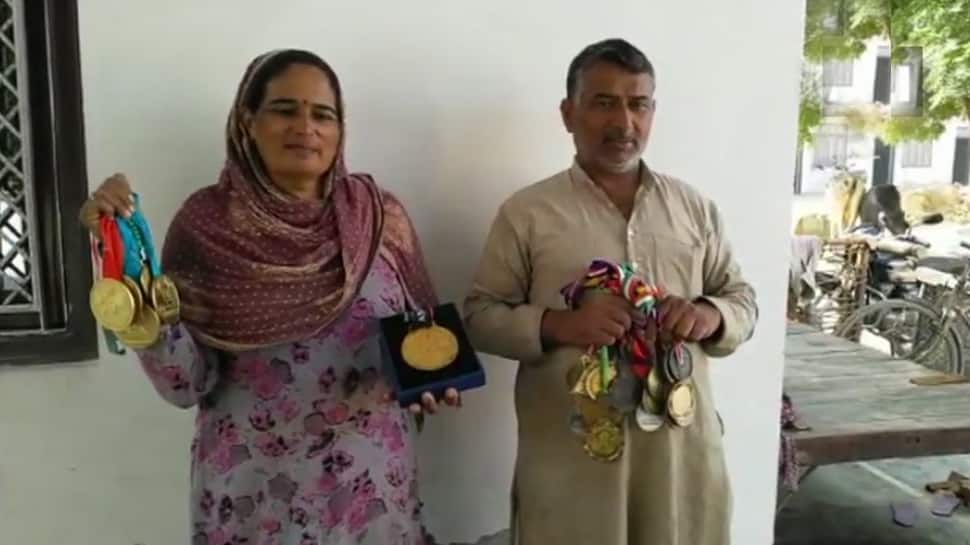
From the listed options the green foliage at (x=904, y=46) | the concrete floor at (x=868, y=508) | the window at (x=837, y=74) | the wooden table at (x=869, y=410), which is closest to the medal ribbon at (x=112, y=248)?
the wooden table at (x=869, y=410)

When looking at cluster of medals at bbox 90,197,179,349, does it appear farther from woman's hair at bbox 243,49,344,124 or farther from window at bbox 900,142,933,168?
window at bbox 900,142,933,168

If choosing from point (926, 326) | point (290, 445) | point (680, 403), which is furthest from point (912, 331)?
point (290, 445)

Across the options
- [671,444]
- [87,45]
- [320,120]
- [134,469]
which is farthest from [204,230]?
[671,444]

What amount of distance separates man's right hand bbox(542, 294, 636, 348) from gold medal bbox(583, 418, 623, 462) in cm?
14

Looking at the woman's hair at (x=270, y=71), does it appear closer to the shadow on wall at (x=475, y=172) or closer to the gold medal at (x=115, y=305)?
the gold medal at (x=115, y=305)

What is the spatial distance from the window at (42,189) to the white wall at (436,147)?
4 centimetres

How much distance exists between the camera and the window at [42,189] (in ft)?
4.66

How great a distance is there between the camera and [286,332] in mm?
1287

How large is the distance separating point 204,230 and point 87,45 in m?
0.42

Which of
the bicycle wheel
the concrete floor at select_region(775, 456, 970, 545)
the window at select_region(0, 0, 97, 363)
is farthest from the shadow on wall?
the bicycle wheel

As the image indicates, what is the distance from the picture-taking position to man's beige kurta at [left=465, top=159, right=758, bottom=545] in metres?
1.47

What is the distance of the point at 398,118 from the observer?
167 cm

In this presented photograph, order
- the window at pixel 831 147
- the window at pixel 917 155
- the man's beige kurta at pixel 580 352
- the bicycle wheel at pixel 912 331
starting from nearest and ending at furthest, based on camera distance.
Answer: the man's beige kurta at pixel 580 352 → the bicycle wheel at pixel 912 331 → the window at pixel 831 147 → the window at pixel 917 155

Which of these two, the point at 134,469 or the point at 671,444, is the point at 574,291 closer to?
the point at 671,444
